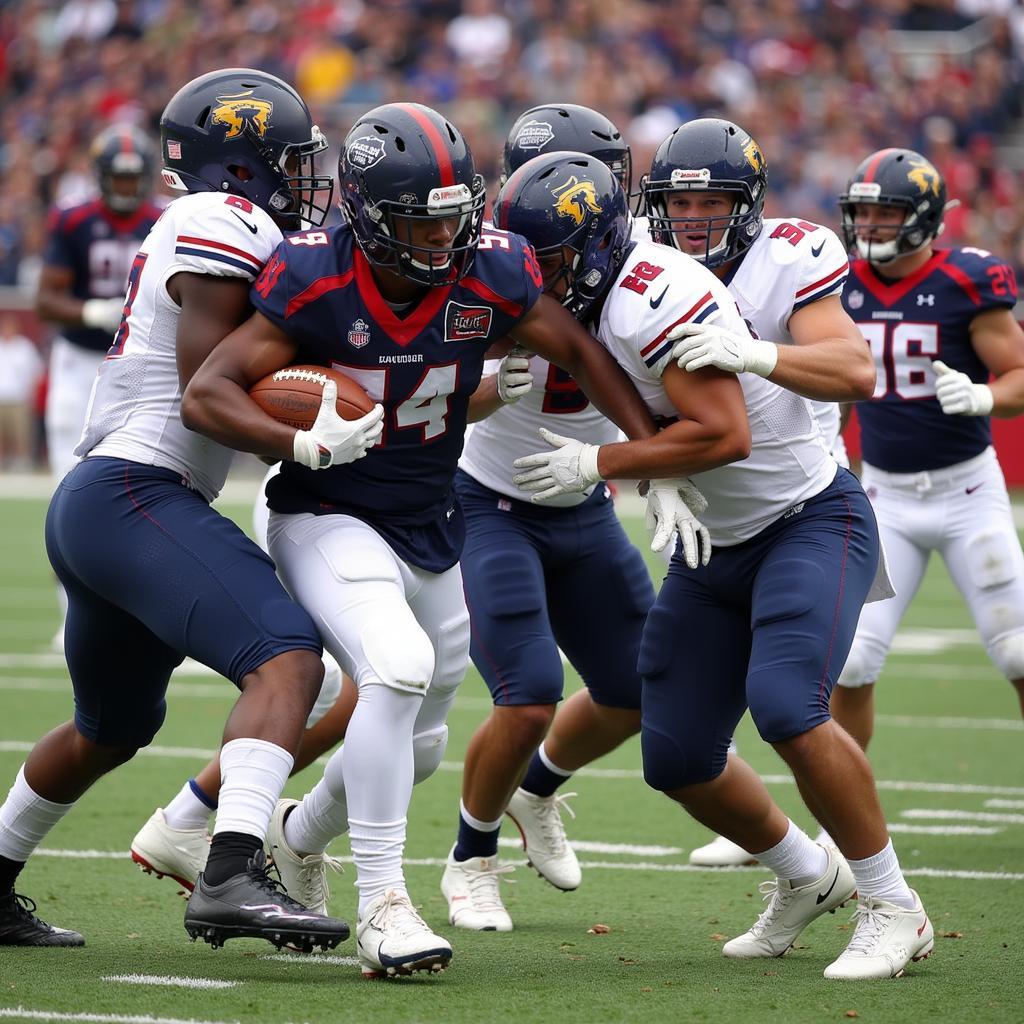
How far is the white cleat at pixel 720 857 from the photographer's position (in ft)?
15.8

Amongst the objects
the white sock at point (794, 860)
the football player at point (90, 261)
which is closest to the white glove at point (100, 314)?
the football player at point (90, 261)

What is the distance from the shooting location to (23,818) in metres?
3.75

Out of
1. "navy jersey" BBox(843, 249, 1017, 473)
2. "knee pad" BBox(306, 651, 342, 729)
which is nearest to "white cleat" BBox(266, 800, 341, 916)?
"knee pad" BBox(306, 651, 342, 729)

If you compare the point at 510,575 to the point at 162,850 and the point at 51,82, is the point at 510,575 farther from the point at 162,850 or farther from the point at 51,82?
the point at 51,82

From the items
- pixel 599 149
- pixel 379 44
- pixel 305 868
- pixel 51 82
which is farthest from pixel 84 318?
pixel 51 82

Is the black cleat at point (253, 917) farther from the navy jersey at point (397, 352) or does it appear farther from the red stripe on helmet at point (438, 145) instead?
the red stripe on helmet at point (438, 145)

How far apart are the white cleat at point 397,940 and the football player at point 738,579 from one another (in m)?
0.68

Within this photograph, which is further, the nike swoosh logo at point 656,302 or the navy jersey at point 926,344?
the navy jersey at point 926,344

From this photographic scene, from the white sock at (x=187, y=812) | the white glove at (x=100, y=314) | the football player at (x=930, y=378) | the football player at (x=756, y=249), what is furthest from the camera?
the white glove at (x=100, y=314)

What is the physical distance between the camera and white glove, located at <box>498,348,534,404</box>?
151 inches

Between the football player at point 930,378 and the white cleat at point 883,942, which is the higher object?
the football player at point 930,378

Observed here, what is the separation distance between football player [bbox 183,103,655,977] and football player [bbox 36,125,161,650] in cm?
409

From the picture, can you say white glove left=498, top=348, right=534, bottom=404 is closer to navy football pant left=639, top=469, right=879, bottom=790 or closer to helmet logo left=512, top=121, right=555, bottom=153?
navy football pant left=639, top=469, right=879, bottom=790

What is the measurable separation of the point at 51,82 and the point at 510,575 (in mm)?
15670
